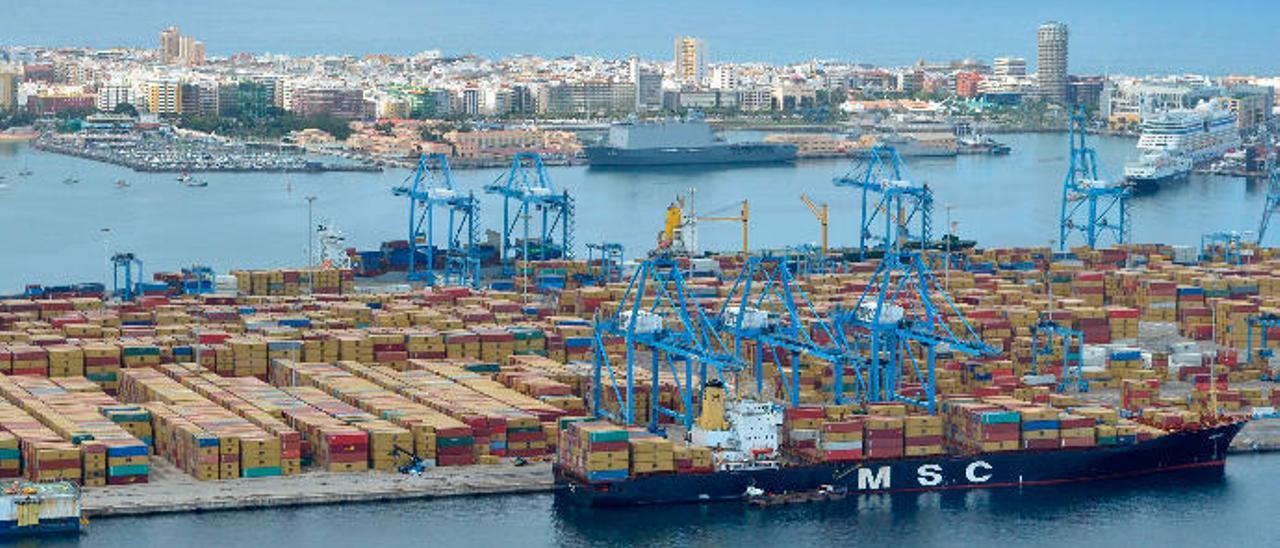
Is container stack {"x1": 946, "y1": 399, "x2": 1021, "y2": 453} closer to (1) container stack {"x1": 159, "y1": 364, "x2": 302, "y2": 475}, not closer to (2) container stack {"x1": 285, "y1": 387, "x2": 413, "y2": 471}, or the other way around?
(2) container stack {"x1": 285, "y1": 387, "x2": 413, "y2": 471}

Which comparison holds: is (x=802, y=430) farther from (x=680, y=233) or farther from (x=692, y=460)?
(x=680, y=233)

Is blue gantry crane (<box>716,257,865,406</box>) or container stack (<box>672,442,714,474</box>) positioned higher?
blue gantry crane (<box>716,257,865,406</box>)

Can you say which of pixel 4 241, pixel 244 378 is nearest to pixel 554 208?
pixel 4 241

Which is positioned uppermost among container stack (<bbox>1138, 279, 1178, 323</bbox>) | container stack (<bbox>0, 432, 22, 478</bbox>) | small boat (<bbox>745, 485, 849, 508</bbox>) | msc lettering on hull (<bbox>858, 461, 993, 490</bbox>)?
container stack (<bbox>1138, 279, 1178, 323</bbox>)

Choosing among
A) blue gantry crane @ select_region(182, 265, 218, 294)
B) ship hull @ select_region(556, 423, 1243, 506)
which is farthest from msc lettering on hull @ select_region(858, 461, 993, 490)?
blue gantry crane @ select_region(182, 265, 218, 294)

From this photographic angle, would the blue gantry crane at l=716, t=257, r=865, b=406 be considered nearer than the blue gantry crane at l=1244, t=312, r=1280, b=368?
Yes

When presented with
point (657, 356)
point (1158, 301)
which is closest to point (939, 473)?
point (657, 356)
